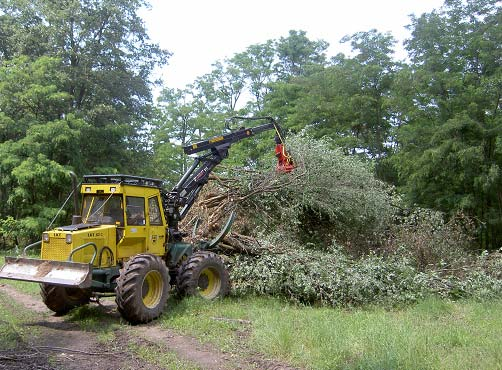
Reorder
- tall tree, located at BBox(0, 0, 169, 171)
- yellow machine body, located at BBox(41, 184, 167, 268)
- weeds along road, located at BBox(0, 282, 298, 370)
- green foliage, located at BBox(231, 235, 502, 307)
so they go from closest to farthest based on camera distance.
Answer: weeds along road, located at BBox(0, 282, 298, 370) → yellow machine body, located at BBox(41, 184, 167, 268) → green foliage, located at BBox(231, 235, 502, 307) → tall tree, located at BBox(0, 0, 169, 171)

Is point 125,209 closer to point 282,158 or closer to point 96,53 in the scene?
point 282,158


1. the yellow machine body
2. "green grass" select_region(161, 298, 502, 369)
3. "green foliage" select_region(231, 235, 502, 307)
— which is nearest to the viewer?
"green grass" select_region(161, 298, 502, 369)

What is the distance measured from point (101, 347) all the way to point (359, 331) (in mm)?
3425

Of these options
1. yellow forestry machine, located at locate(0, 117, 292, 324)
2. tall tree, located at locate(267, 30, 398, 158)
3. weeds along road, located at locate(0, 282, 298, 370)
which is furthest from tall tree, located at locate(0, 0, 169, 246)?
weeds along road, located at locate(0, 282, 298, 370)

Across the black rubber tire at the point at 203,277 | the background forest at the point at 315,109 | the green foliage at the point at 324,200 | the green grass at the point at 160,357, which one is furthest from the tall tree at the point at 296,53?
the green grass at the point at 160,357

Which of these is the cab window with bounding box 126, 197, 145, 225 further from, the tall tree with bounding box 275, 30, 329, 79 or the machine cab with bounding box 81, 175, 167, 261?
the tall tree with bounding box 275, 30, 329, 79

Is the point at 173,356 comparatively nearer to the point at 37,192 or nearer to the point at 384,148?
the point at 37,192

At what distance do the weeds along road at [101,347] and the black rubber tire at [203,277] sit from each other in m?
1.30

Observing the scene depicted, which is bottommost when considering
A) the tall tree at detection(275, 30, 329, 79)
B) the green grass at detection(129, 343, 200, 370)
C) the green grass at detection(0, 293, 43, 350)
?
the green grass at detection(129, 343, 200, 370)

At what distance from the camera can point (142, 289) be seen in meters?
7.48

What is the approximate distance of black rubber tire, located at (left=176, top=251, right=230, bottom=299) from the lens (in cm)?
849

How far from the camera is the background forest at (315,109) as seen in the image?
16016mm

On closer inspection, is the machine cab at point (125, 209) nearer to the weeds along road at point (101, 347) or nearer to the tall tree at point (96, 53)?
the weeds along road at point (101, 347)

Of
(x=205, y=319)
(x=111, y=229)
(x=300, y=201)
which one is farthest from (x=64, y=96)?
(x=205, y=319)
